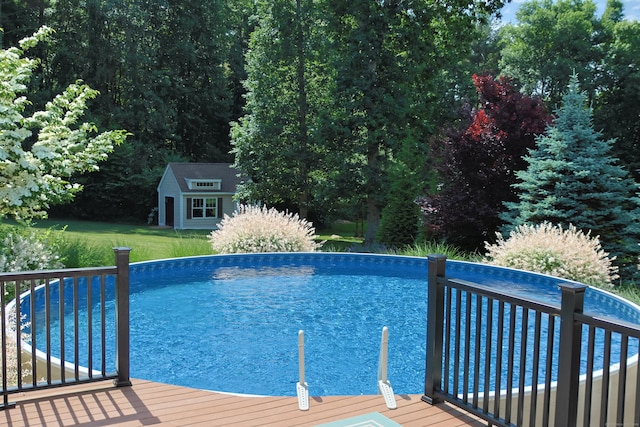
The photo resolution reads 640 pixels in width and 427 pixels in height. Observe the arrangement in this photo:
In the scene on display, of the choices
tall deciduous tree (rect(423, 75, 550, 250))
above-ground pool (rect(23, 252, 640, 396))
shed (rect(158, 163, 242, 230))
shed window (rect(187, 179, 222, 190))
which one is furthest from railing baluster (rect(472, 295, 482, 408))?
shed window (rect(187, 179, 222, 190))

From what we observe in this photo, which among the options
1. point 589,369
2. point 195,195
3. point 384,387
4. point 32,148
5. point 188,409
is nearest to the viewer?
point 589,369

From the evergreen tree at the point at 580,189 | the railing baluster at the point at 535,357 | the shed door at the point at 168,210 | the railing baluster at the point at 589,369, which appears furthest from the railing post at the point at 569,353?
the shed door at the point at 168,210

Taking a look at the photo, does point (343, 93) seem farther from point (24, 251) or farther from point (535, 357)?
point (535, 357)

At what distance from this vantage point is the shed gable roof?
1083 inches

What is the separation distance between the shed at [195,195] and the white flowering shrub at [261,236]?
49.1 ft

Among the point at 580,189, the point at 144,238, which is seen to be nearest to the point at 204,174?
the point at 144,238

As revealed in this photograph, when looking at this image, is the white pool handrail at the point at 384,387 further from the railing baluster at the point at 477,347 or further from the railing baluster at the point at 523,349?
the railing baluster at the point at 523,349

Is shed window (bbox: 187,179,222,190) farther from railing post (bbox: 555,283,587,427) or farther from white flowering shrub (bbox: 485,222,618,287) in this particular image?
railing post (bbox: 555,283,587,427)

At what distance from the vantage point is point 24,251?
8.14 metres

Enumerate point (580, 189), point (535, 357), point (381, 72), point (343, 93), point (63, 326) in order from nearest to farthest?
point (535, 357) < point (63, 326) < point (580, 189) < point (343, 93) < point (381, 72)

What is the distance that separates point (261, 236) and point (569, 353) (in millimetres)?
9675

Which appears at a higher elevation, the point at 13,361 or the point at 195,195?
the point at 195,195

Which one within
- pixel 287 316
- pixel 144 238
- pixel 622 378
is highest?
pixel 622 378

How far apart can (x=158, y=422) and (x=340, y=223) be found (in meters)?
27.9
